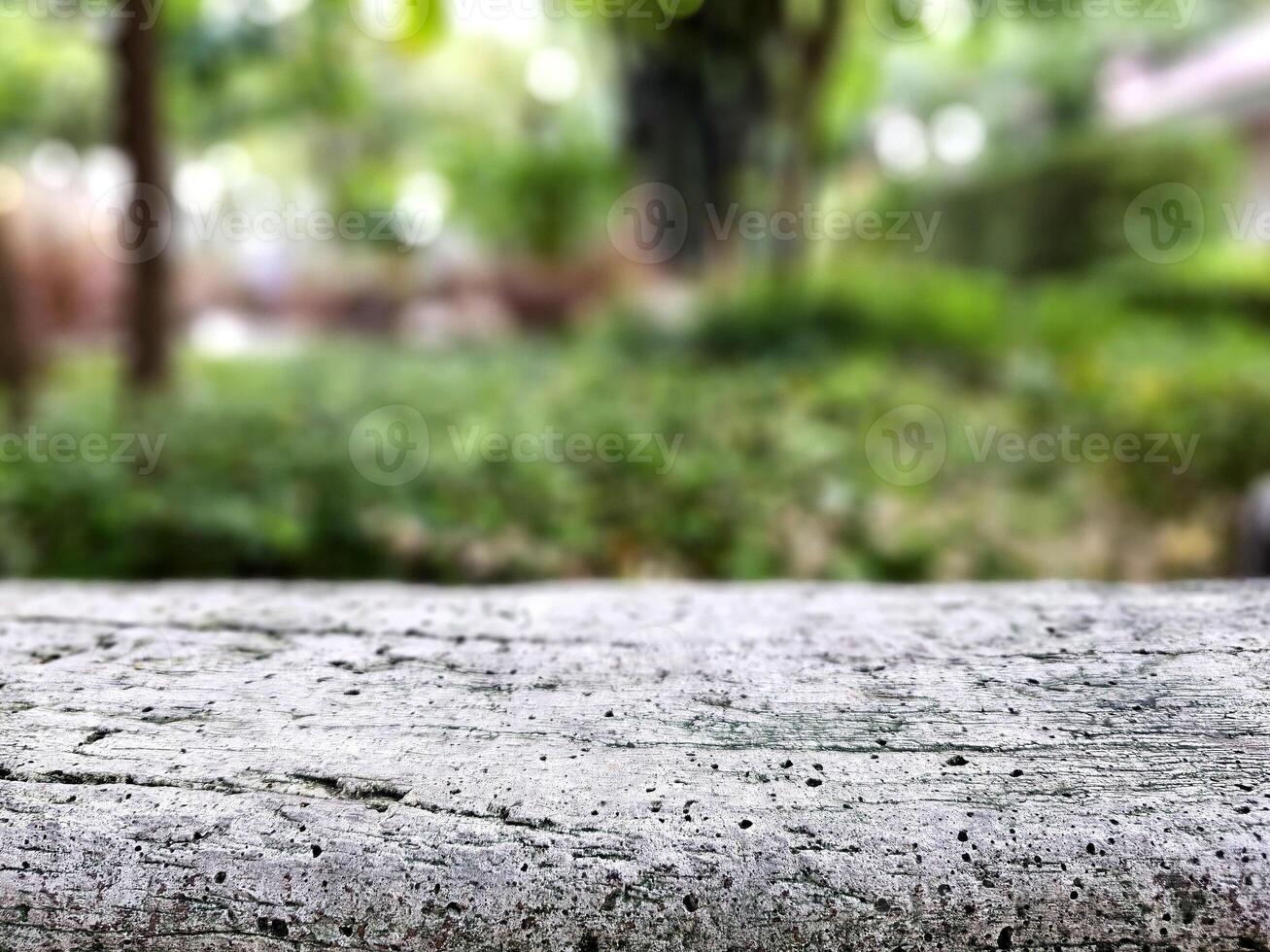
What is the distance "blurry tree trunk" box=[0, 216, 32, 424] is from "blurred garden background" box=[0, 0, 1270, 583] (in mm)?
25

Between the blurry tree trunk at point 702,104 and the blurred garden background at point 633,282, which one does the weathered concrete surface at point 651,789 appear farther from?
the blurry tree trunk at point 702,104

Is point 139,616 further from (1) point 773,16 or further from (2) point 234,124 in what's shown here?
(2) point 234,124

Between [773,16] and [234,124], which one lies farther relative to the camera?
[234,124]

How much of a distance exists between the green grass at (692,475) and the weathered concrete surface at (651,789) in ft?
5.00

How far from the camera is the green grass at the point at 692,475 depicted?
2.48 meters

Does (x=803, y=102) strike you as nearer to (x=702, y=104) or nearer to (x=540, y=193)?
(x=702, y=104)

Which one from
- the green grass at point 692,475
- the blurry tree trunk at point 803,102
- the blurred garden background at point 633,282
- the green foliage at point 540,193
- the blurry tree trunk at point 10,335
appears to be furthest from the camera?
the green foliage at point 540,193

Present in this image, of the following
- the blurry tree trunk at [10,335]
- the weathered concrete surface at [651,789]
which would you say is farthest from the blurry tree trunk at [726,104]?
the weathered concrete surface at [651,789]

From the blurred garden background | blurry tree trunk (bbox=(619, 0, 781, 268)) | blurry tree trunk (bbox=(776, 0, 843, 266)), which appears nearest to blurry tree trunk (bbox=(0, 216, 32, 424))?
the blurred garden background

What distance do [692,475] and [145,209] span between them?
2343 mm

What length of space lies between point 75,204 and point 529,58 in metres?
3.18

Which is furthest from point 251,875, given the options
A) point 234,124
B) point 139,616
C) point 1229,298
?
point 1229,298

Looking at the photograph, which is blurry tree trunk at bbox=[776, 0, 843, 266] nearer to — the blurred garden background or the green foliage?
the blurred garden background

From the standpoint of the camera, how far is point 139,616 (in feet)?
3.82
